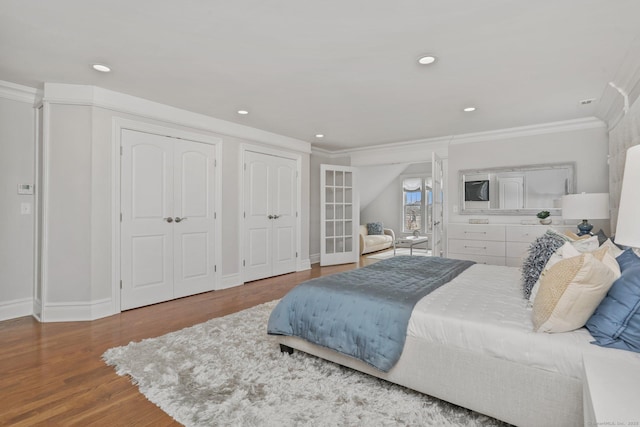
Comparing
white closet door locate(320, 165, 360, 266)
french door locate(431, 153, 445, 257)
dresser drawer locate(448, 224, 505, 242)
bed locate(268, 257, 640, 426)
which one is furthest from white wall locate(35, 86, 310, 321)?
dresser drawer locate(448, 224, 505, 242)

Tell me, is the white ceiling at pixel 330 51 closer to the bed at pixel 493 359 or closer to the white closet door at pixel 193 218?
the white closet door at pixel 193 218

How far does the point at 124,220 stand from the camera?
3479mm

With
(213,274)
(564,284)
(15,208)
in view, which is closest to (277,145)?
(213,274)

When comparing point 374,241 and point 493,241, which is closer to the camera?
point 493,241

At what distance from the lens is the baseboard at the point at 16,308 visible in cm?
316

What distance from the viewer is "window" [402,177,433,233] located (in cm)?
910

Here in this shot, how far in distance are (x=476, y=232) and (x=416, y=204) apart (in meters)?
4.58

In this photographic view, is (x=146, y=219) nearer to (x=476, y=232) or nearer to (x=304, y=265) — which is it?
(x=304, y=265)

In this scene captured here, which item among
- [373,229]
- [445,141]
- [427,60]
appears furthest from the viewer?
[373,229]

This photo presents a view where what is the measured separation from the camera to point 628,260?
1.60m

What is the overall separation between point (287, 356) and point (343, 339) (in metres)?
0.60

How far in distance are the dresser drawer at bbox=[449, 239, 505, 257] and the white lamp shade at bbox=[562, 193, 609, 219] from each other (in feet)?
3.77

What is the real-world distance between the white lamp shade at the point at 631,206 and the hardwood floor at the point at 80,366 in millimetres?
2091

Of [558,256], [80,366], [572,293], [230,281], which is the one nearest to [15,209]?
[80,366]
